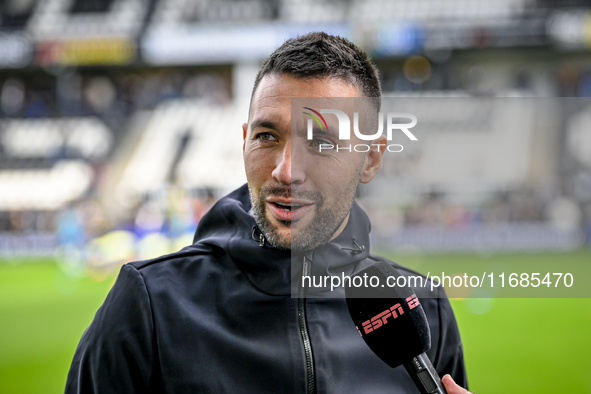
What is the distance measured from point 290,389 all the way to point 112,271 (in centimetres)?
962

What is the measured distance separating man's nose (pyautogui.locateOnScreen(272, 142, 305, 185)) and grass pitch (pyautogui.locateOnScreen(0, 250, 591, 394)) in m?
1.29

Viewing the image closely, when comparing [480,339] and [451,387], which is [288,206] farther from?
[480,339]

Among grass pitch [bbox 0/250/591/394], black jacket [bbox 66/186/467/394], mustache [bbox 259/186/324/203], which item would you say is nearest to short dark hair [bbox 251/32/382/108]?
mustache [bbox 259/186/324/203]

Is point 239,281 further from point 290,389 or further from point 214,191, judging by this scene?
point 214,191

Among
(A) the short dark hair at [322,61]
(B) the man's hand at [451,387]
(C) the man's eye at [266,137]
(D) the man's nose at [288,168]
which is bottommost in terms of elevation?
(B) the man's hand at [451,387]

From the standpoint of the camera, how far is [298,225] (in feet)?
4.25

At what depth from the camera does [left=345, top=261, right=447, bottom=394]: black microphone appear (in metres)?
1.13

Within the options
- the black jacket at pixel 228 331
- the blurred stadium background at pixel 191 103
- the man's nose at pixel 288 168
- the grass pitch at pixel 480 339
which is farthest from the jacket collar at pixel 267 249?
the blurred stadium background at pixel 191 103

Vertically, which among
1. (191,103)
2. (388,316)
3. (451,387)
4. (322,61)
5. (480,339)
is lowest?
(480,339)

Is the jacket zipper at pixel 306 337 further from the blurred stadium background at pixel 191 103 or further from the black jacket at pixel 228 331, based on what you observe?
the blurred stadium background at pixel 191 103

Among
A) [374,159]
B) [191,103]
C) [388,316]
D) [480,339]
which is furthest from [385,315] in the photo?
[191,103]

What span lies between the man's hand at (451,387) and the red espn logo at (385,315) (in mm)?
152

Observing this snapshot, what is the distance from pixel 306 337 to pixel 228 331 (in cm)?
17

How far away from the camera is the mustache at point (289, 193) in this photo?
4.17ft
